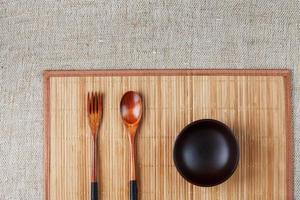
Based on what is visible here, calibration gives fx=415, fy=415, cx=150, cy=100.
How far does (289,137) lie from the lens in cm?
Answer: 80

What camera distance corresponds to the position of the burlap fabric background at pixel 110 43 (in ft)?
2.68

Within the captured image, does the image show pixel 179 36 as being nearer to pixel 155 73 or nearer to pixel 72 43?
pixel 155 73

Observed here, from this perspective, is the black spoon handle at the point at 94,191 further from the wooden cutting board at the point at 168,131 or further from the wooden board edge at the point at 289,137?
the wooden board edge at the point at 289,137

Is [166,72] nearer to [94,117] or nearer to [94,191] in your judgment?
[94,117]

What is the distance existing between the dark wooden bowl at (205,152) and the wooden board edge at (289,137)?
0.12 meters

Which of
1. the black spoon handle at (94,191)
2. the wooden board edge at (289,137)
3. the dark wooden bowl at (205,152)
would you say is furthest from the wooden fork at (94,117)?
the wooden board edge at (289,137)

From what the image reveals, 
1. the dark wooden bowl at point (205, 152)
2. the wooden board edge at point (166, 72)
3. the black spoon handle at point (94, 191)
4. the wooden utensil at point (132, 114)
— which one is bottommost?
the black spoon handle at point (94, 191)

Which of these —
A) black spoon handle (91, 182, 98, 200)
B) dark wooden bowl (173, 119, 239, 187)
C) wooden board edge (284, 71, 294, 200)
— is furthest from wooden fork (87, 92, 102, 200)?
wooden board edge (284, 71, 294, 200)

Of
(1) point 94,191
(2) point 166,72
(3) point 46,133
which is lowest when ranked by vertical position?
(1) point 94,191

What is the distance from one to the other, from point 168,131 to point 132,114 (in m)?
0.08

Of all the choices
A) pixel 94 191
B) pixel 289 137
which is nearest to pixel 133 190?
pixel 94 191

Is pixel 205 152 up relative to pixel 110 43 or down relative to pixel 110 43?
down

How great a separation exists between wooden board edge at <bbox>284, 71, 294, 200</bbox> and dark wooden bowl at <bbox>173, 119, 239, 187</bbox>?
12 centimetres

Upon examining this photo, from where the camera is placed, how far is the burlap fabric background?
0.82 m
